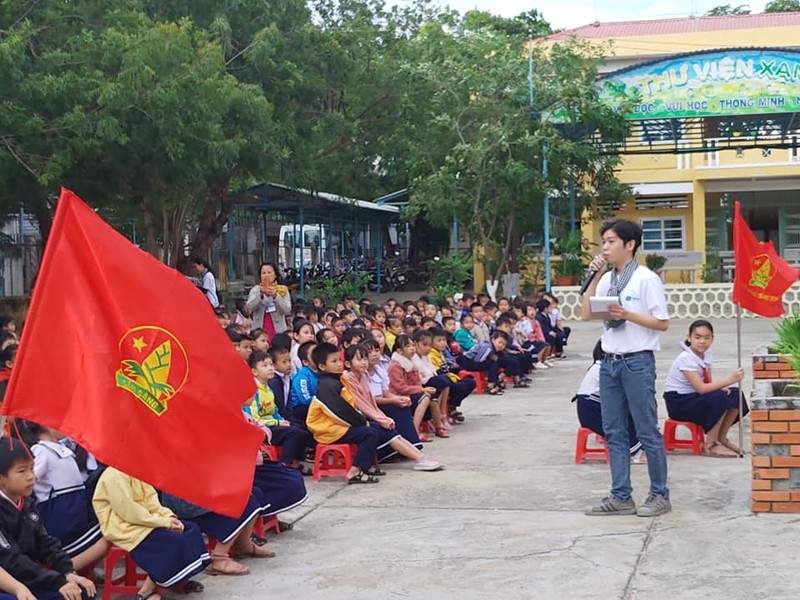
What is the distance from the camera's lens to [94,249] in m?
4.82

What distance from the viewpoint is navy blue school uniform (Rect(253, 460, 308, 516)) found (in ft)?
21.6

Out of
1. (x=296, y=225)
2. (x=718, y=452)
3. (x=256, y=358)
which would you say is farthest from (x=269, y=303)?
(x=296, y=225)

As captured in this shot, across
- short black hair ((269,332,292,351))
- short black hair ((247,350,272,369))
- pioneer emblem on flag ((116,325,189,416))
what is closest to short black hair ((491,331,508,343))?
short black hair ((269,332,292,351))

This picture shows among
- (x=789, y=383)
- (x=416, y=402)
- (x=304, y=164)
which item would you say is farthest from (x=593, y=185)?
(x=789, y=383)

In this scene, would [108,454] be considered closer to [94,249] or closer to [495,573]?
[94,249]

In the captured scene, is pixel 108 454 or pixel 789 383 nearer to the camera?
pixel 108 454

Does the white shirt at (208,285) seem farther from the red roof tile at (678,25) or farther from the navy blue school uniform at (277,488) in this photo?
the red roof tile at (678,25)

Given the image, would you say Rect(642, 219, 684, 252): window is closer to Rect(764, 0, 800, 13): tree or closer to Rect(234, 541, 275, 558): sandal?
Rect(764, 0, 800, 13): tree

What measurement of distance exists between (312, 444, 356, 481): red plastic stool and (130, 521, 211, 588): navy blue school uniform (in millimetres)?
3020

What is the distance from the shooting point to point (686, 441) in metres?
9.28

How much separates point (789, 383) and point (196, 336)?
4.47m

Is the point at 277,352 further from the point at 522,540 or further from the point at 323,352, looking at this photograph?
the point at 522,540

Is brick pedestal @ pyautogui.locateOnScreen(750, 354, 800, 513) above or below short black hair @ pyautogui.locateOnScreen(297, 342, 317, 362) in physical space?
below

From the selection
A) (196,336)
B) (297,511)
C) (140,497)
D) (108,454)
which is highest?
(196,336)
